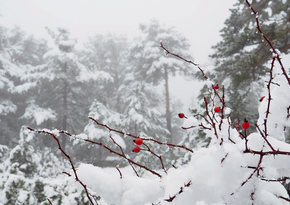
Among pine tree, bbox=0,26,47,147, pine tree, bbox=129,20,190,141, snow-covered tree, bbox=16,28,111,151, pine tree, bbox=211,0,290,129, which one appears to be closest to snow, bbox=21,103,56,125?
snow-covered tree, bbox=16,28,111,151

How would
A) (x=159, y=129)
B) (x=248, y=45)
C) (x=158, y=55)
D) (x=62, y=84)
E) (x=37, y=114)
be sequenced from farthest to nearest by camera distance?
1. (x=158, y=55)
2. (x=159, y=129)
3. (x=62, y=84)
4. (x=37, y=114)
5. (x=248, y=45)

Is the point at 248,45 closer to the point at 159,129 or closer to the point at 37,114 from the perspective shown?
A: the point at 159,129

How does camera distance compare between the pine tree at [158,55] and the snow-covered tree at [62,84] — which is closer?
the snow-covered tree at [62,84]

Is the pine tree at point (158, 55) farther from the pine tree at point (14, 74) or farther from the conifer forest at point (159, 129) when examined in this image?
the pine tree at point (14, 74)

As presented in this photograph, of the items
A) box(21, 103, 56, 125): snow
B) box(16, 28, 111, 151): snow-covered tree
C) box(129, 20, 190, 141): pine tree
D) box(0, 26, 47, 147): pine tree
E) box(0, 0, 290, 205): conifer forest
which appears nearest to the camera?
box(0, 0, 290, 205): conifer forest

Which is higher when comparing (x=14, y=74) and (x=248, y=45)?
(x=14, y=74)

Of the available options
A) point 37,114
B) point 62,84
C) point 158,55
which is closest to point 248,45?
point 158,55

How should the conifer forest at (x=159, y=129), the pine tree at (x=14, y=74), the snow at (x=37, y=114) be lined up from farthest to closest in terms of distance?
the pine tree at (x=14, y=74) < the snow at (x=37, y=114) < the conifer forest at (x=159, y=129)

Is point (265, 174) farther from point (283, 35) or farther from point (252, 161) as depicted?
point (283, 35)

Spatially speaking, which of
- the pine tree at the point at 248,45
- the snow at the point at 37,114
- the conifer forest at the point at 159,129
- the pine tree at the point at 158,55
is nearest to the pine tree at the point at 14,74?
the conifer forest at the point at 159,129

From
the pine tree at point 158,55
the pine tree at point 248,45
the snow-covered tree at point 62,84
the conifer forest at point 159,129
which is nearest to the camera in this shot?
the conifer forest at point 159,129

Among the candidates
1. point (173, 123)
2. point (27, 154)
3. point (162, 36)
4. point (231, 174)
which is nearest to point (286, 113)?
point (231, 174)

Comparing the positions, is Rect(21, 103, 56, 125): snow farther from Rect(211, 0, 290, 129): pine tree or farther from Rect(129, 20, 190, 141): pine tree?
Rect(211, 0, 290, 129): pine tree

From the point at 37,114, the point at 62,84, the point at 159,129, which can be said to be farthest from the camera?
the point at 159,129
